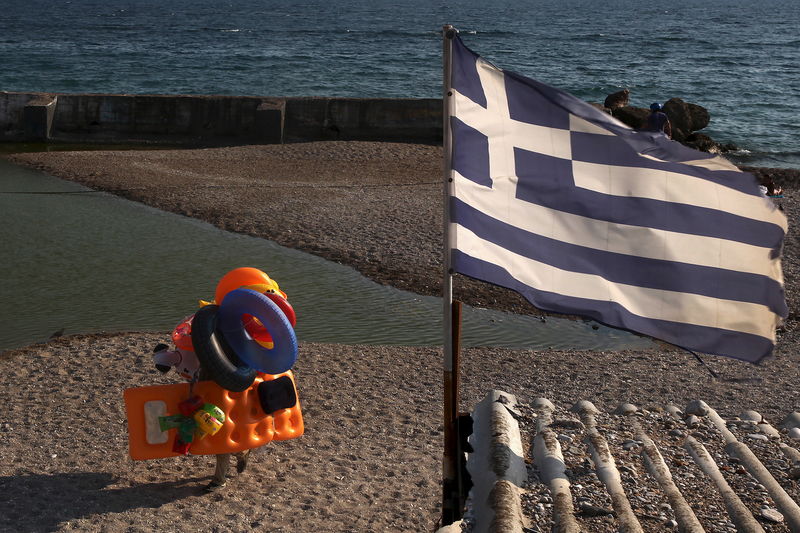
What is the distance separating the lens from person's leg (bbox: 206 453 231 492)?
7891 mm

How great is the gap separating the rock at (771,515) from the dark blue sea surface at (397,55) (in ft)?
89.0

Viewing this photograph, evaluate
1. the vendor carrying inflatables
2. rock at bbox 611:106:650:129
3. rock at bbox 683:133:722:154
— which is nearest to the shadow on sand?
the vendor carrying inflatables

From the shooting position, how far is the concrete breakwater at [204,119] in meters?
26.1

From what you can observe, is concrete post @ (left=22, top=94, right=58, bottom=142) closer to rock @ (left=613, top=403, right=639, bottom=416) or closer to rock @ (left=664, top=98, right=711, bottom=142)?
rock @ (left=664, top=98, right=711, bottom=142)

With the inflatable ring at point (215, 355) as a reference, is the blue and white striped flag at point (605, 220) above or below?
above

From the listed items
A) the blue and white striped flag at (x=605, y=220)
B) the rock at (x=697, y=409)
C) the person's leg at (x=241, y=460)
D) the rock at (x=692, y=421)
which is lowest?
the person's leg at (x=241, y=460)

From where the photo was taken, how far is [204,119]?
87.2 ft

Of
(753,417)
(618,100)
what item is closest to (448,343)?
(753,417)

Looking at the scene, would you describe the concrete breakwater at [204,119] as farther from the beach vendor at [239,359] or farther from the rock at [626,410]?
the beach vendor at [239,359]

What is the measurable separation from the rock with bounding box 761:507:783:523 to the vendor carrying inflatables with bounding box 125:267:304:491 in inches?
132

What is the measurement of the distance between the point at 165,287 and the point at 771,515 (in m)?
10.4

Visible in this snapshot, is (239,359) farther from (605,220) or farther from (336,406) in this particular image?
(605,220)

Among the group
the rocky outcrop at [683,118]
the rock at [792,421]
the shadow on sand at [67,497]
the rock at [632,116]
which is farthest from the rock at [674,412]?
the rocky outcrop at [683,118]

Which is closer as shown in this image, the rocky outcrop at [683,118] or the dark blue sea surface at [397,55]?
the rocky outcrop at [683,118]
